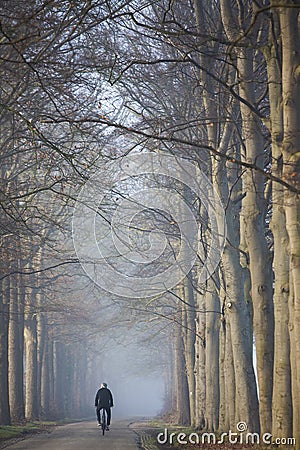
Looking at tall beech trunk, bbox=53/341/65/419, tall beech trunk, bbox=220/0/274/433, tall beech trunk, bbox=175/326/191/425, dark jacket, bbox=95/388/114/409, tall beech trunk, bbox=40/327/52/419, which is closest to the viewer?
tall beech trunk, bbox=220/0/274/433

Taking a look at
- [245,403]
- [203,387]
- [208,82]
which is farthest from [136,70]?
[203,387]

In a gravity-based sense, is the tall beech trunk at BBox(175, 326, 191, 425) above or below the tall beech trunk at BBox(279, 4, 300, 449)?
below

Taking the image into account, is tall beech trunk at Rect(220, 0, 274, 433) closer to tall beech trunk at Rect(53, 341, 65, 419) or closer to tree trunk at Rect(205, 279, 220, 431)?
tree trunk at Rect(205, 279, 220, 431)

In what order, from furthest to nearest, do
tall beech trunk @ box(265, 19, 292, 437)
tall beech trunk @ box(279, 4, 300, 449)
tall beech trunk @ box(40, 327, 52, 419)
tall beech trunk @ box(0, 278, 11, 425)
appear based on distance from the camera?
tall beech trunk @ box(40, 327, 52, 419) < tall beech trunk @ box(0, 278, 11, 425) < tall beech trunk @ box(265, 19, 292, 437) < tall beech trunk @ box(279, 4, 300, 449)

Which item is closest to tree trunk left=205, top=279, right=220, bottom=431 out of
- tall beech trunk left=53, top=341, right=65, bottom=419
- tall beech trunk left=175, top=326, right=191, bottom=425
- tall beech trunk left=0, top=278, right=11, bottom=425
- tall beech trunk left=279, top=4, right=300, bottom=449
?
tall beech trunk left=0, top=278, right=11, bottom=425

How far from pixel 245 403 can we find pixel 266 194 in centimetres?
458

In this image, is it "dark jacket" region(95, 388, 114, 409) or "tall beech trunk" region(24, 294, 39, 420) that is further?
"tall beech trunk" region(24, 294, 39, 420)

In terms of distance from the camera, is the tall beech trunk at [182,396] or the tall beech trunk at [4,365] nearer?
the tall beech trunk at [4,365]

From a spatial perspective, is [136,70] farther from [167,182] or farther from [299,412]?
[299,412]

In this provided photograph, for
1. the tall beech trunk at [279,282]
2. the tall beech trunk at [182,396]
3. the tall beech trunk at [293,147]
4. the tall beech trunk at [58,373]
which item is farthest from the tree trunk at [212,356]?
the tall beech trunk at [58,373]

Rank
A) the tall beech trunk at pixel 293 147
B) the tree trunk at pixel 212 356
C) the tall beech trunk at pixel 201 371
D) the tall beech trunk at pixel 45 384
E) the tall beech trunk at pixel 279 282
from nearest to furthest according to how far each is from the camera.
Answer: the tall beech trunk at pixel 293 147
the tall beech trunk at pixel 279 282
the tree trunk at pixel 212 356
the tall beech trunk at pixel 201 371
the tall beech trunk at pixel 45 384

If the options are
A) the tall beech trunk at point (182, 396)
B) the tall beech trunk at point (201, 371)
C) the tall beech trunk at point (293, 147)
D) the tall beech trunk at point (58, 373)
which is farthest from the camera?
the tall beech trunk at point (58, 373)

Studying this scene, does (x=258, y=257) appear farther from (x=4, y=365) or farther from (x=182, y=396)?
(x=182, y=396)

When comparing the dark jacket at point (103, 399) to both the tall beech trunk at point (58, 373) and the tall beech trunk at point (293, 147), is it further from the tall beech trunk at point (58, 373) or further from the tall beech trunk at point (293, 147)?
the tall beech trunk at point (58, 373)
